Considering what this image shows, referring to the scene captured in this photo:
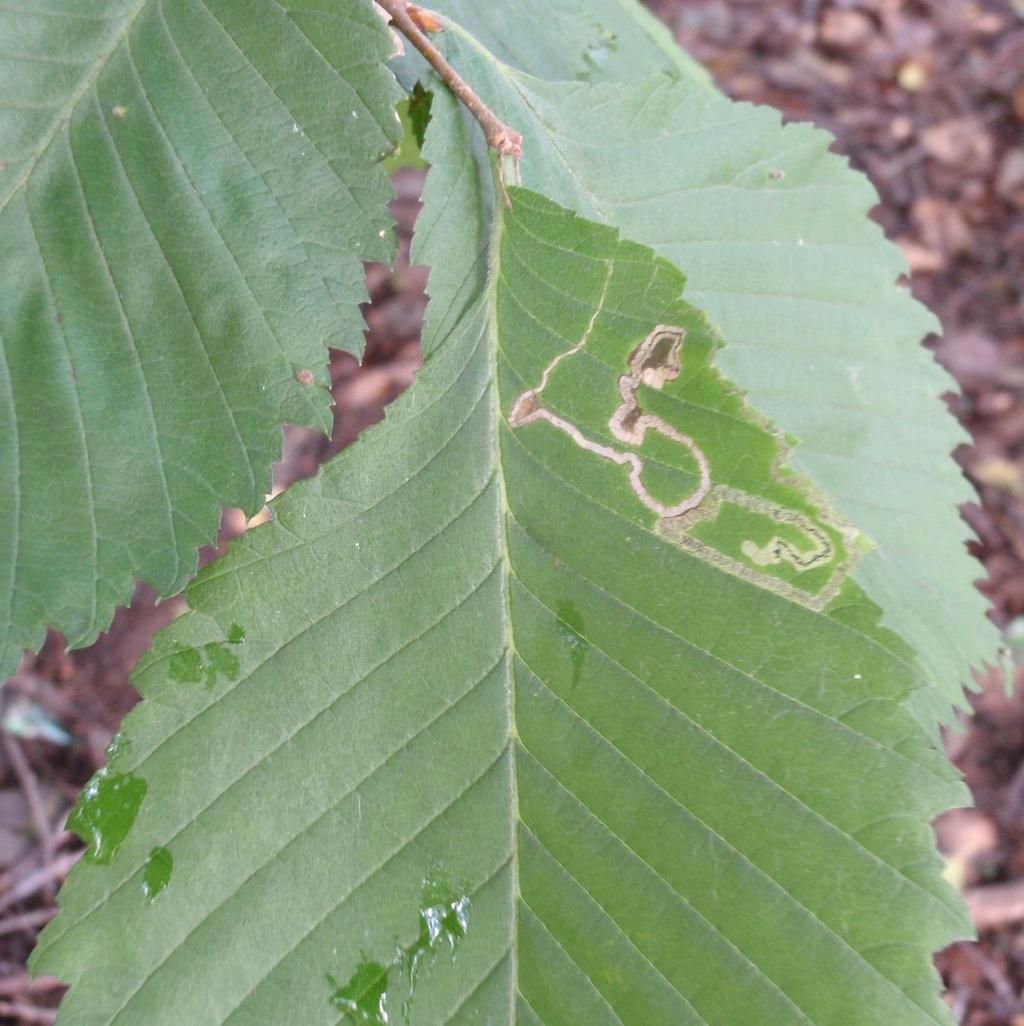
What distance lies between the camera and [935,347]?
315cm

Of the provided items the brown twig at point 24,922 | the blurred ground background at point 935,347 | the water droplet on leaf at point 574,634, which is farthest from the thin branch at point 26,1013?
the water droplet on leaf at point 574,634

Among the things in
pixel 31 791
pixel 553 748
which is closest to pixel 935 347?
pixel 553 748

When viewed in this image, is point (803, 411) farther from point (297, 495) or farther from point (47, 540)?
point (47, 540)

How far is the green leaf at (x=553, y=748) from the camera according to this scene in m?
0.92

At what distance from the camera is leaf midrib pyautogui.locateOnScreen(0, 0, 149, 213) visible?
40.8 inches

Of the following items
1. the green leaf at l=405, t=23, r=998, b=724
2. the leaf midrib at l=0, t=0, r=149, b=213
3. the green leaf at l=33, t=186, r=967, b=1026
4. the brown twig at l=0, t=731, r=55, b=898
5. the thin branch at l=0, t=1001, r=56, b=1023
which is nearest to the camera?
the green leaf at l=33, t=186, r=967, b=1026

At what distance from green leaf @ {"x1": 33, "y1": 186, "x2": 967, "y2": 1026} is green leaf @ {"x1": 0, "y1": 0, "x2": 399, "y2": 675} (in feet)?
0.37

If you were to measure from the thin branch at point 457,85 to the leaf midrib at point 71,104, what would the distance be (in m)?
0.27

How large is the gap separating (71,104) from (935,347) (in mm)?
2752

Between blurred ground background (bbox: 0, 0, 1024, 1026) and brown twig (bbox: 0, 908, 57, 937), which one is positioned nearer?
brown twig (bbox: 0, 908, 57, 937)

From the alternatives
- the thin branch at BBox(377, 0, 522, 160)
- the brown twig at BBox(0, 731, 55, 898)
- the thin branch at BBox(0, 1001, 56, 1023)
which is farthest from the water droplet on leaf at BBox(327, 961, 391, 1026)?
the brown twig at BBox(0, 731, 55, 898)

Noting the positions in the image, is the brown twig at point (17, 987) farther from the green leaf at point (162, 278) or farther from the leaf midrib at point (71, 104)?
the leaf midrib at point (71, 104)

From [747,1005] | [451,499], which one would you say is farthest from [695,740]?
[451,499]

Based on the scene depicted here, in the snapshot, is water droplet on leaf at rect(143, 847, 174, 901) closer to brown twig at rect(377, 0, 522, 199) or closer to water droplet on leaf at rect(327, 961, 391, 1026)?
water droplet on leaf at rect(327, 961, 391, 1026)
